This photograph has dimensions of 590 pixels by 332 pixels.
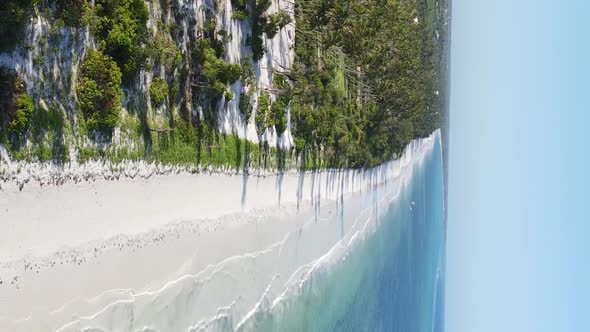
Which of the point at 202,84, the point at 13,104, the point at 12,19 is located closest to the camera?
the point at 12,19

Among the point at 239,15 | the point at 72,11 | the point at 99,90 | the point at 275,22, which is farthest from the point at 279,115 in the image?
the point at 72,11

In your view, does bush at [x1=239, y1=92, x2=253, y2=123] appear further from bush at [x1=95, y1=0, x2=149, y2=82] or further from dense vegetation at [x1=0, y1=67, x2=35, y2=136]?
dense vegetation at [x1=0, y1=67, x2=35, y2=136]

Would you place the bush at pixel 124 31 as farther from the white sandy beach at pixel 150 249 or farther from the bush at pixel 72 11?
the white sandy beach at pixel 150 249

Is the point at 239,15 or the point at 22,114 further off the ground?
the point at 239,15

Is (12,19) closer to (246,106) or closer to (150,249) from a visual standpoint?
(150,249)

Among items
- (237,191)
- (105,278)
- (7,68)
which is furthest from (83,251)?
(237,191)

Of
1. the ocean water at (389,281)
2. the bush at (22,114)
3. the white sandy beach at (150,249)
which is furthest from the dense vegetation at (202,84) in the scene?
the ocean water at (389,281)

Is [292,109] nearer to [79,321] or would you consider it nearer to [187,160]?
[187,160]
